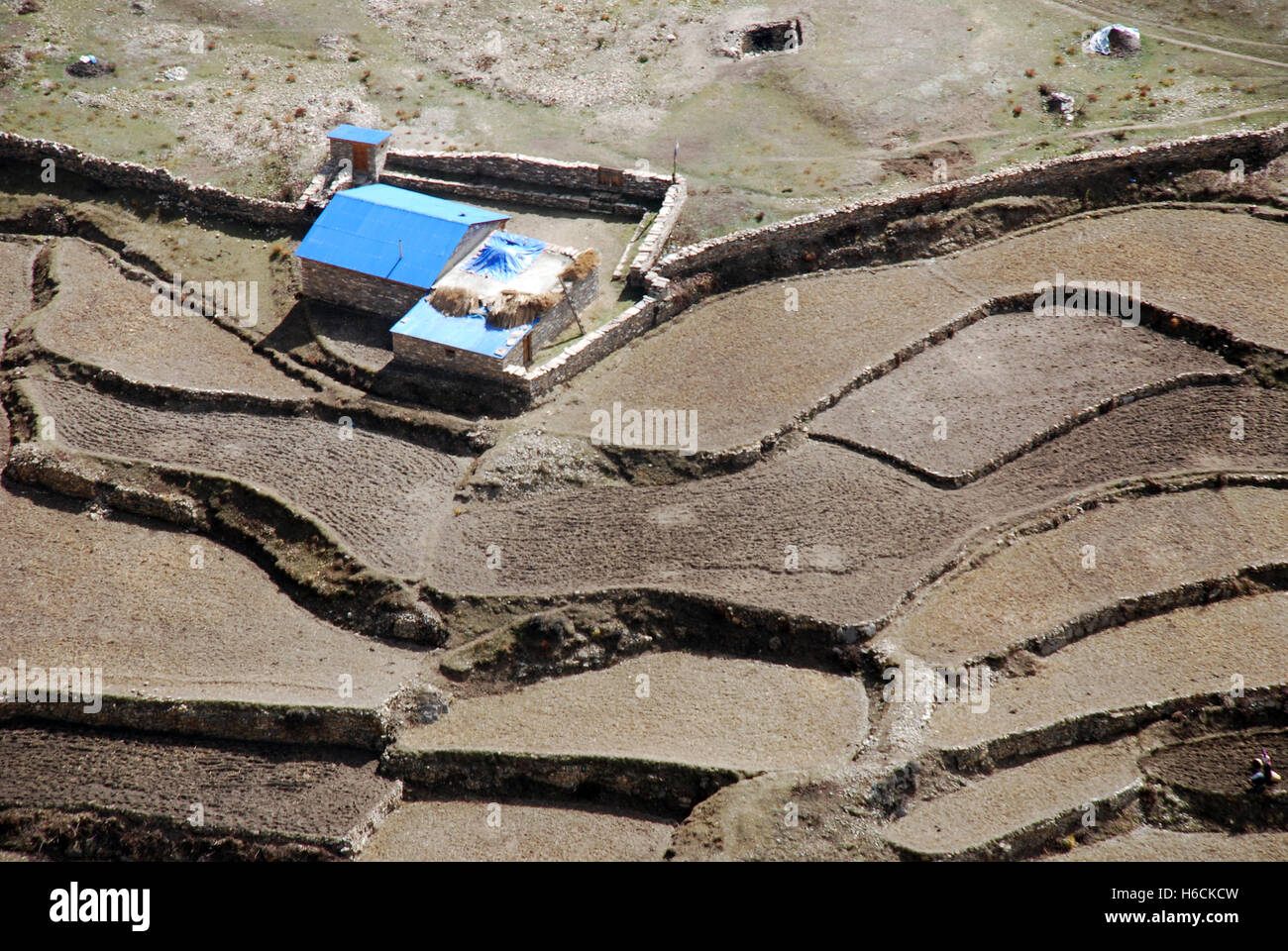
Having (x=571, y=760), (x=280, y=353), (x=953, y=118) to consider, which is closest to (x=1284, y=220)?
(x=953, y=118)

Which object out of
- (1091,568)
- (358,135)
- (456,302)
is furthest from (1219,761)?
(358,135)

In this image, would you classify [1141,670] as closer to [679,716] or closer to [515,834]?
[679,716]

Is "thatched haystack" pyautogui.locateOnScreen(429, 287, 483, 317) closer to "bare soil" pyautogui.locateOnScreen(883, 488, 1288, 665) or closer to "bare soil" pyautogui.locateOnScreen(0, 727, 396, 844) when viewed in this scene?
"bare soil" pyautogui.locateOnScreen(0, 727, 396, 844)

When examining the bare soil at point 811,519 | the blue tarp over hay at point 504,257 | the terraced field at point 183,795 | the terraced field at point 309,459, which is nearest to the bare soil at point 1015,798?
the bare soil at point 811,519

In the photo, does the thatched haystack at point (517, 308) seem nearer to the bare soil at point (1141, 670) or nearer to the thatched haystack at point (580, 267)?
the thatched haystack at point (580, 267)

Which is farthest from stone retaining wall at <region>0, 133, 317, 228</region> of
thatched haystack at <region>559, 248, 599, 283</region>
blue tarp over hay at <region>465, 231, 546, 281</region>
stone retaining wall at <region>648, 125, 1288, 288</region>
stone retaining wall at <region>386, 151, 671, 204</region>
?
stone retaining wall at <region>648, 125, 1288, 288</region>
